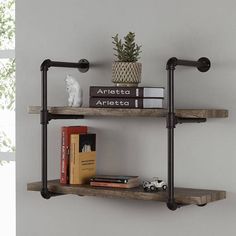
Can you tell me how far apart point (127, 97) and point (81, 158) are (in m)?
0.34

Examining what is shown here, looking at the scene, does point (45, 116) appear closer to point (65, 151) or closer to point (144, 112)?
point (65, 151)

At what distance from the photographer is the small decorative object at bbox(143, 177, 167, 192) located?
2332 mm

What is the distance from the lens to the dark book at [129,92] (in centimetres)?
230

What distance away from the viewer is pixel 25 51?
9.23 ft

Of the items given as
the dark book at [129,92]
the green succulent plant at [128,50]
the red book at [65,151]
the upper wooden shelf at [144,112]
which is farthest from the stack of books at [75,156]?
the green succulent plant at [128,50]

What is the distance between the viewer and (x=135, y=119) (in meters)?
2.56

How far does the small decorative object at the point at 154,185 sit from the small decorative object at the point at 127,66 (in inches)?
13.8

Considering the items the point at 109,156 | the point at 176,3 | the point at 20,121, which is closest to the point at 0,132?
the point at 20,121

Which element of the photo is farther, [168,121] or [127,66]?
[127,66]

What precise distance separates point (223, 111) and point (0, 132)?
3.77 ft

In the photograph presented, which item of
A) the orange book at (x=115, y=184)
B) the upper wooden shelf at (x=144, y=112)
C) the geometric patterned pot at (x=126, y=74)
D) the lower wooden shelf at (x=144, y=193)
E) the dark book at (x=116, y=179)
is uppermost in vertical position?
the geometric patterned pot at (x=126, y=74)

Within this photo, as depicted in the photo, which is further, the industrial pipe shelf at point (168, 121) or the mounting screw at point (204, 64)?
the mounting screw at point (204, 64)

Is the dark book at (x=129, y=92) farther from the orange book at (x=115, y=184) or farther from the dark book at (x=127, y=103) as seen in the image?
the orange book at (x=115, y=184)

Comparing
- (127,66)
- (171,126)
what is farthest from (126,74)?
(171,126)
